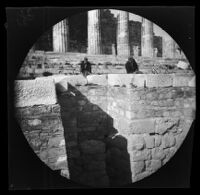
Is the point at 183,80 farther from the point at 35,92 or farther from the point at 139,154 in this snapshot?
the point at 35,92

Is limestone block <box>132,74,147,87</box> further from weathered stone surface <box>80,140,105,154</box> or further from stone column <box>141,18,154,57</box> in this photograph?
weathered stone surface <box>80,140,105,154</box>

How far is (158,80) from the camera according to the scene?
3.98 m

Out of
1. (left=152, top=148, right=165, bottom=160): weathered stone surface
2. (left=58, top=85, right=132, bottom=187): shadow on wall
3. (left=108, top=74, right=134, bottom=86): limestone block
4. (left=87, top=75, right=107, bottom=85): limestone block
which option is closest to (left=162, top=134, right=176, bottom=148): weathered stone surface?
(left=152, top=148, right=165, bottom=160): weathered stone surface

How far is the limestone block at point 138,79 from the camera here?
3.93 m

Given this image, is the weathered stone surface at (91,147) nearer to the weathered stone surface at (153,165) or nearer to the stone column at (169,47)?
the weathered stone surface at (153,165)

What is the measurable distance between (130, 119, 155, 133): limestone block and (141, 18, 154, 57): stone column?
112cm

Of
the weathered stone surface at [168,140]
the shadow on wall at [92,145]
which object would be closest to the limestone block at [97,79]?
the shadow on wall at [92,145]

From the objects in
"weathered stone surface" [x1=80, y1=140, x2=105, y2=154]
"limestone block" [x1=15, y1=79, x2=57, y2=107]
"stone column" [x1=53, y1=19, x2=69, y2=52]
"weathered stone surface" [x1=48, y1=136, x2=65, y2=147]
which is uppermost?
"stone column" [x1=53, y1=19, x2=69, y2=52]

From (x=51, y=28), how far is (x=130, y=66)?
55.4 inches

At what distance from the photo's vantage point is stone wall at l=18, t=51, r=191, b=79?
3676 mm

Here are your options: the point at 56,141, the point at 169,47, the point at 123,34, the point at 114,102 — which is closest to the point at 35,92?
the point at 56,141

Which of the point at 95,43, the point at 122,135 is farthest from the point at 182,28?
the point at 122,135

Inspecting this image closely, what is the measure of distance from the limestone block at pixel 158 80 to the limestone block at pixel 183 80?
9 centimetres

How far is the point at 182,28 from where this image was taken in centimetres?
400
